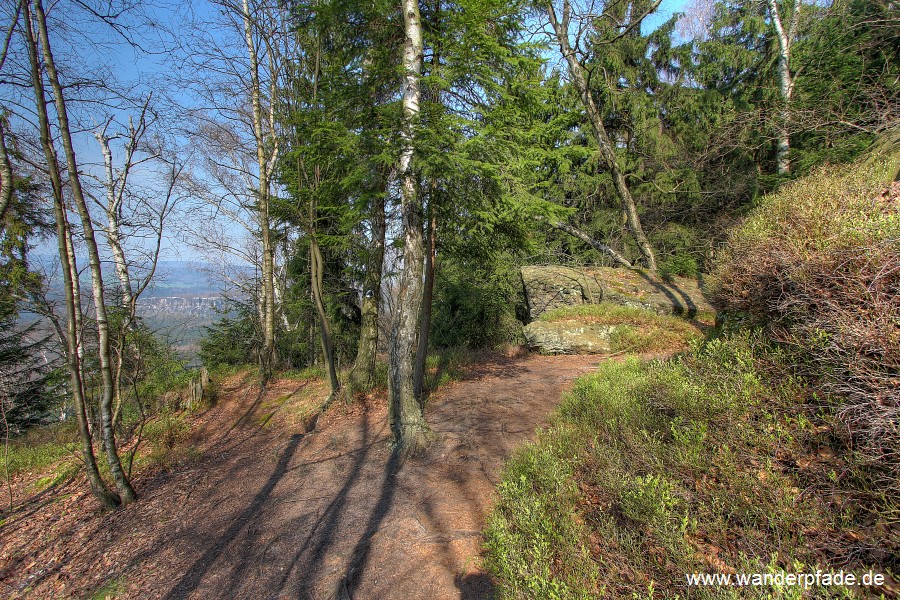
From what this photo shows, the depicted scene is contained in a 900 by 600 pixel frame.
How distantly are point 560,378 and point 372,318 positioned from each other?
3.98m

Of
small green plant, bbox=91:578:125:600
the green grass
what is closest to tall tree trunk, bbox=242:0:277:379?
the green grass

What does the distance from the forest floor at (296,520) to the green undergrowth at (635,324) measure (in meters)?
3.13

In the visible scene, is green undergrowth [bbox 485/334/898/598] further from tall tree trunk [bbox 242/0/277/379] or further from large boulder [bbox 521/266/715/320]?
tall tree trunk [bbox 242/0/277/379]

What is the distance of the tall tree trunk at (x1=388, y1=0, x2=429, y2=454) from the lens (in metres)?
4.78

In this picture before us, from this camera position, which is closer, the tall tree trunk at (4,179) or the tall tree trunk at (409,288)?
the tall tree trunk at (4,179)

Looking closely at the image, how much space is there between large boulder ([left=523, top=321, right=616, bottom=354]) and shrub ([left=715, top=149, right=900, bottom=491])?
5.31 metres

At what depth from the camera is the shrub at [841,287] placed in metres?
2.10

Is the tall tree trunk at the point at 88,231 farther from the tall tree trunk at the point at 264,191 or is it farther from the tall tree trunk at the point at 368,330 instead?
the tall tree trunk at the point at 264,191

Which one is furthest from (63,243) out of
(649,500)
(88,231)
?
(649,500)

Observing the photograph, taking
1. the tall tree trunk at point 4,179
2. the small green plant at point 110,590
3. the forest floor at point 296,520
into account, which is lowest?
the small green plant at point 110,590

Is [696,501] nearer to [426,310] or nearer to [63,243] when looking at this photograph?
[426,310]

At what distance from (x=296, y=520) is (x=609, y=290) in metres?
10.1

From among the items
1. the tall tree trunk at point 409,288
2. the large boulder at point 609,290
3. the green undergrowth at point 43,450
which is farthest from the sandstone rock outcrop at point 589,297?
the green undergrowth at point 43,450

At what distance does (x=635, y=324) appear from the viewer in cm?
943
